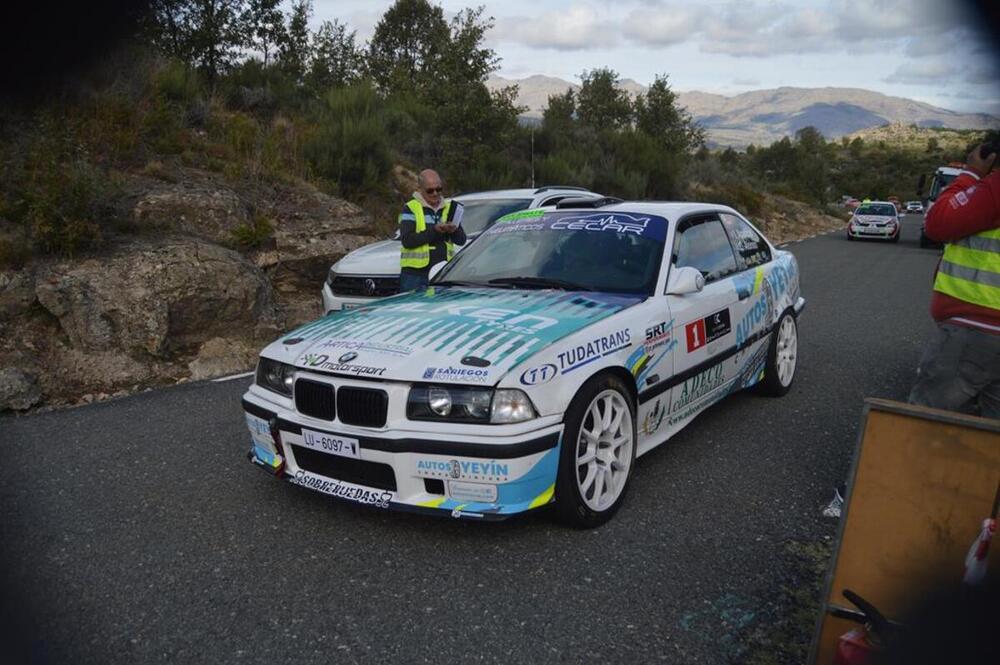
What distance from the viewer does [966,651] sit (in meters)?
1.10

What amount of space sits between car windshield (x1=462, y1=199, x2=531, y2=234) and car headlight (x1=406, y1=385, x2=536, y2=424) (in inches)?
204

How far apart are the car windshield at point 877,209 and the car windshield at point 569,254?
2434cm

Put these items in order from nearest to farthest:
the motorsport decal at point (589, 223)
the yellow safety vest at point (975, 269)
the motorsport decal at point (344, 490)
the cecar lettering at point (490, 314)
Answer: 1. the yellow safety vest at point (975, 269)
2. the motorsport decal at point (344, 490)
3. the cecar lettering at point (490, 314)
4. the motorsport decal at point (589, 223)

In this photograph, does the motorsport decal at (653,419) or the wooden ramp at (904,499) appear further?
the motorsport decal at (653,419)

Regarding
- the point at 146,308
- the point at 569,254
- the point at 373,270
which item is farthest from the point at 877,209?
the point at 146,308

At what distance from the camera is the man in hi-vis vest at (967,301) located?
3006mm

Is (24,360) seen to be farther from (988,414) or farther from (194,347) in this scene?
(988,414)

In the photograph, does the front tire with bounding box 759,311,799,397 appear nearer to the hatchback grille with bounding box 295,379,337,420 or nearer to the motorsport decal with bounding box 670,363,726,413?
the motorsport decal with bounding box 670,363,726,413

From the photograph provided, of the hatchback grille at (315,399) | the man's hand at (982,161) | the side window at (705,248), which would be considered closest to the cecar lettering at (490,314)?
the hatchback grille at (315,399)

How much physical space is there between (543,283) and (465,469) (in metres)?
1.55

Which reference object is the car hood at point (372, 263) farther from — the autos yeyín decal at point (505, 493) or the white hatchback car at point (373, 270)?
the autos yeyín decal at point (505, 493)

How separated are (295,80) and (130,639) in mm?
15099

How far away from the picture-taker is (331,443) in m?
3.36

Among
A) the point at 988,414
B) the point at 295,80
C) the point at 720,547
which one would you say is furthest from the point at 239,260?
the point at 295,80
